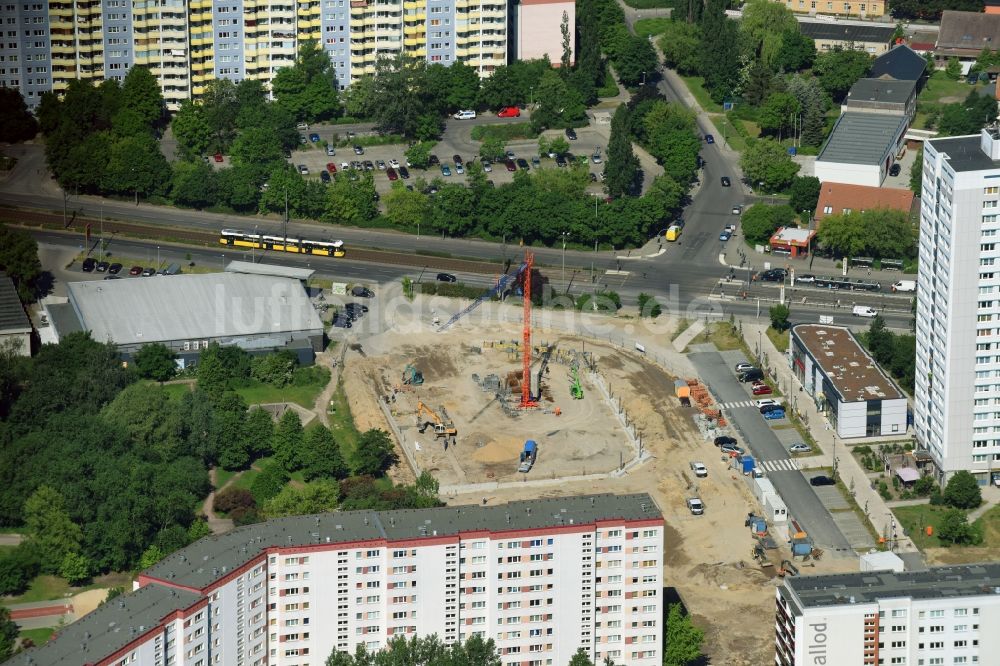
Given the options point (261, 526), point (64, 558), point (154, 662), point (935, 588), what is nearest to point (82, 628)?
point (154, 662)

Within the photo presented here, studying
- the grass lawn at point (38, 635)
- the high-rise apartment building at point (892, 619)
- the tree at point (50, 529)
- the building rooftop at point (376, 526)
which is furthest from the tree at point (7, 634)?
the high-rise apartment building at point (892, 619)

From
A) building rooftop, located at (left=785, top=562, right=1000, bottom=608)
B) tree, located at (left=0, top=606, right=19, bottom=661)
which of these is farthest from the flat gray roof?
building rooftop, located at (left=785, top=562, right=1000, bottom=608)

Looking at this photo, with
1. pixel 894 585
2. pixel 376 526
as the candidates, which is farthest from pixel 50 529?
pixel 894 585

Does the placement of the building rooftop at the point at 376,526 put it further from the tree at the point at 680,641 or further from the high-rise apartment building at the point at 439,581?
the tree at the point at 680,641

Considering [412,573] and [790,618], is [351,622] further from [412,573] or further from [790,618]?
[790,618]

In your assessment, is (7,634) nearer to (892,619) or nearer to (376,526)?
(376,526)
